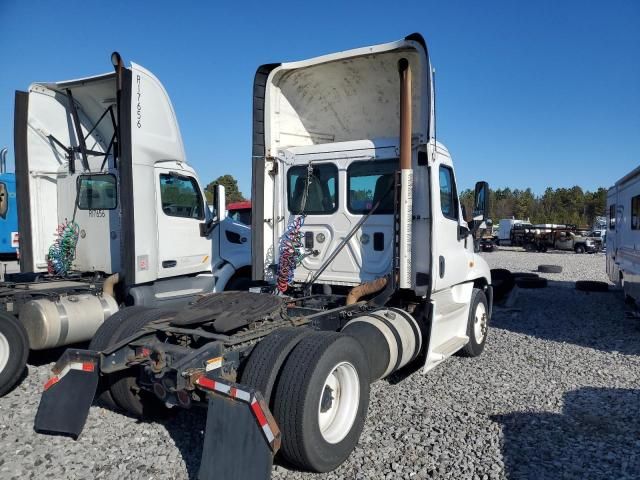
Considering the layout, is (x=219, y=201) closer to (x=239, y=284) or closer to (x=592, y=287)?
(x=239, y=284)

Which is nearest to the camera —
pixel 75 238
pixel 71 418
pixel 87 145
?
pixel 71 418

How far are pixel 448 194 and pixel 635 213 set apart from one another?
4870mm

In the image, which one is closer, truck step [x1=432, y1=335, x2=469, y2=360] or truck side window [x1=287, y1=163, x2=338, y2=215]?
truck step [x1=432, y1=335, x2=469, y2=360]

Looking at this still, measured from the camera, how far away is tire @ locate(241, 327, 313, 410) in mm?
3419

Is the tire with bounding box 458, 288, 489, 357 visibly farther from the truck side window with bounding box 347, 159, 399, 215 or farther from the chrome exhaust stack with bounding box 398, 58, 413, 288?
the truck side window with bounding box 347, 159, 399, 215

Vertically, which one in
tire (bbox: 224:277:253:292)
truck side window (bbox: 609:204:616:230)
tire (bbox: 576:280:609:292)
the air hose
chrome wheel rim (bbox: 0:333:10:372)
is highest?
truck side window (bbox: 609:204:616:230)

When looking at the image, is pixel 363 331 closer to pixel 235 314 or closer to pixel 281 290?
pixel 235 314

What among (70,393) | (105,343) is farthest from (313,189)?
(70,393)

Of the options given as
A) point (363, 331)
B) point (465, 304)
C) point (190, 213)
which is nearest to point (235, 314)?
point (363, 331)

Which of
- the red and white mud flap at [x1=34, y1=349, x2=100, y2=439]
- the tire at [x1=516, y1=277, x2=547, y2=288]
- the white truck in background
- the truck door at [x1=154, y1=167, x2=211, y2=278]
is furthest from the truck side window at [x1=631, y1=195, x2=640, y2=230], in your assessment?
the white truck in background

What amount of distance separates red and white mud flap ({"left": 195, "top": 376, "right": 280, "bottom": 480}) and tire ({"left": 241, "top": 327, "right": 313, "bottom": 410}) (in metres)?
0.32

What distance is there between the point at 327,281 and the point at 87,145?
16.6ft

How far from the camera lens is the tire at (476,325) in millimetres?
6559

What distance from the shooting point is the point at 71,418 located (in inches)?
150
